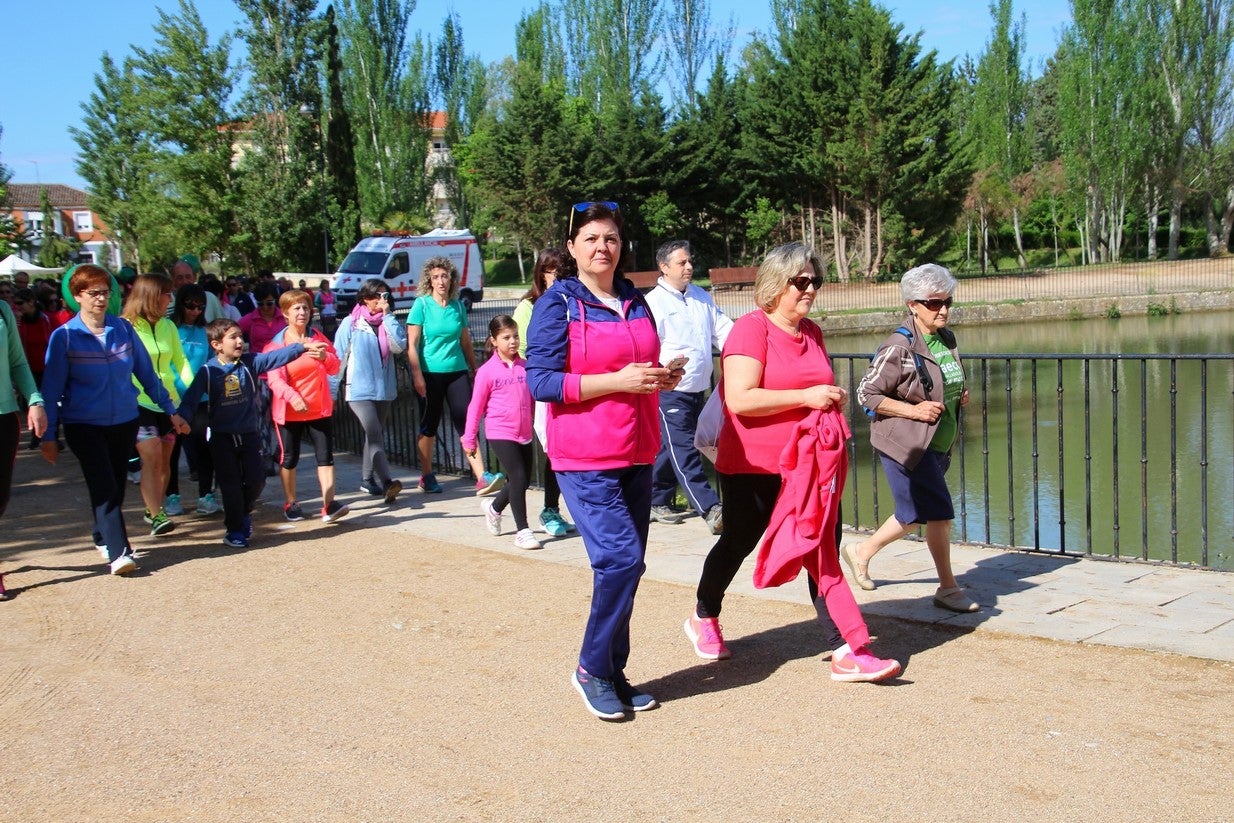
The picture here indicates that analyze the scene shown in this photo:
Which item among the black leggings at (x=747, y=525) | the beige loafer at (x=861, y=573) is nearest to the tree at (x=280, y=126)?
the beige loafer at (x=861, y=573)

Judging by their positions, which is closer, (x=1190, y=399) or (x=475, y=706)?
(x=475, y=706)

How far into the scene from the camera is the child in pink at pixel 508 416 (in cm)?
762

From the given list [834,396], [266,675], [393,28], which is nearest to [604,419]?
[834,396]

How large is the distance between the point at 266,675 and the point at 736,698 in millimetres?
2059

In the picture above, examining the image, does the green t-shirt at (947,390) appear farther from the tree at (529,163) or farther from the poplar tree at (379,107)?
the poplar tree at (379,107)

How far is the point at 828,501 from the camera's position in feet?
15.0

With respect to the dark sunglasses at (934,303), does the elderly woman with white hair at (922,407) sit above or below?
below

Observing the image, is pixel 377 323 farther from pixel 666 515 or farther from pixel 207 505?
pixel 666 515

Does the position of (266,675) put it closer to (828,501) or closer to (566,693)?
(566,693)

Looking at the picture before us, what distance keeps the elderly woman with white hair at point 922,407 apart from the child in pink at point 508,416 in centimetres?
275

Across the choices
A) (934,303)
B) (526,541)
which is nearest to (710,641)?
(934,303)

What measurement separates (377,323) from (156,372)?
1.98 m

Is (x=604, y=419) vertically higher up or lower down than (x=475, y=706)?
higher up

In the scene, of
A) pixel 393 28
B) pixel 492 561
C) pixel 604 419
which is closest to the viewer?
pixel 604 419
